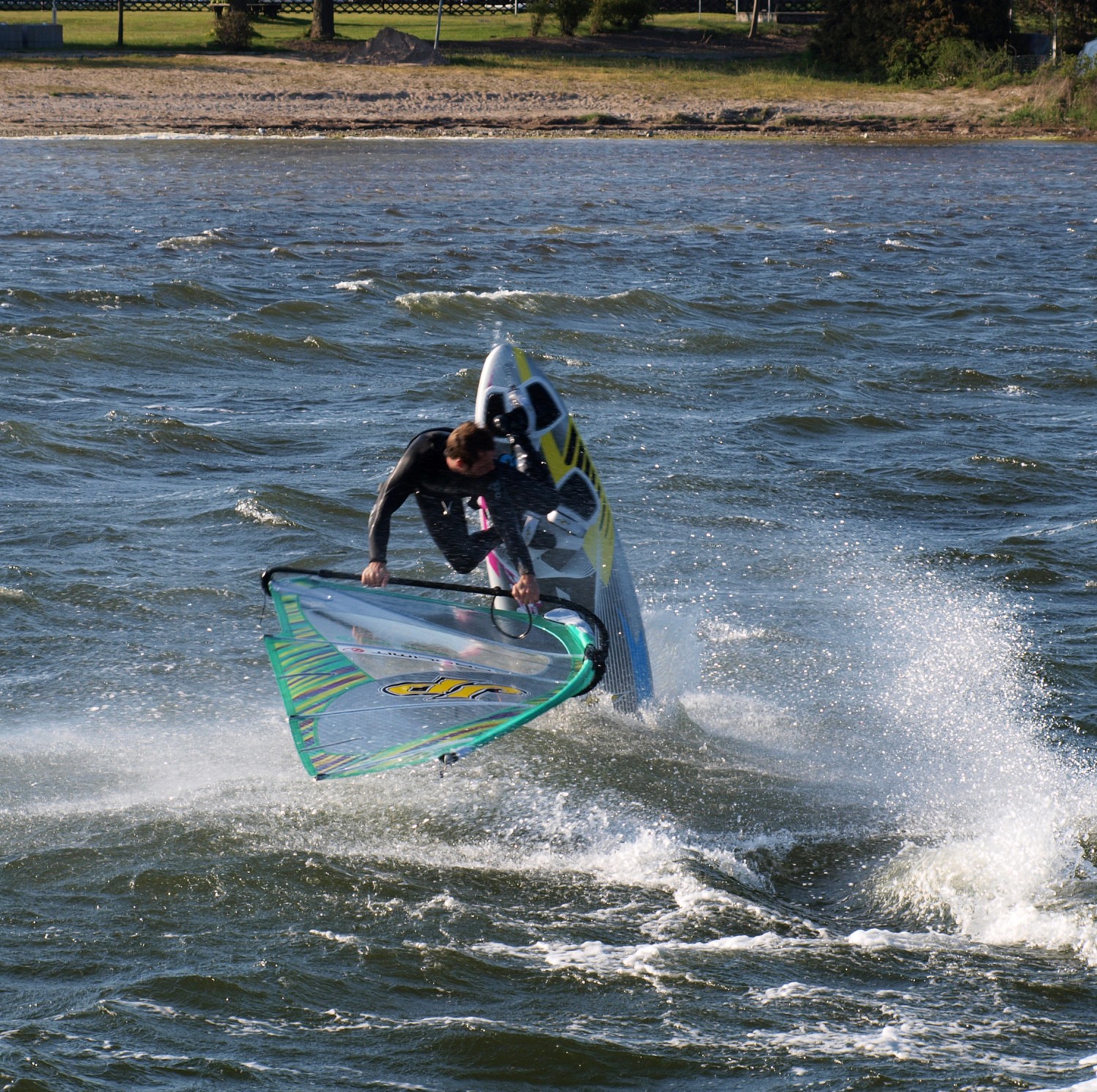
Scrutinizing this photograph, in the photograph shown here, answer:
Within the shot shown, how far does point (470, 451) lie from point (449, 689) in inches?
49.2

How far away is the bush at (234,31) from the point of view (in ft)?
173

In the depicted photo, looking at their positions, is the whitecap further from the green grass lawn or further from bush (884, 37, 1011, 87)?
bush (884, 37, 1011, 87)

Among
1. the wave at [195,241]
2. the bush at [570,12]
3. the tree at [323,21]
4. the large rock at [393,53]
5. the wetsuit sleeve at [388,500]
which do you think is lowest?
the wetsuit sleeve at [388,500]

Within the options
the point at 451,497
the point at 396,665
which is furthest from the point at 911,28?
the point at 396,665

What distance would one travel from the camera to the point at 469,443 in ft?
22.9

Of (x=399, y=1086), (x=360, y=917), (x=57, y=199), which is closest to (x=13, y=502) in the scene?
(x=360, y=917)

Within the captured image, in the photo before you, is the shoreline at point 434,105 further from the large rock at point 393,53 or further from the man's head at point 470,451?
the man's head at point 470,451

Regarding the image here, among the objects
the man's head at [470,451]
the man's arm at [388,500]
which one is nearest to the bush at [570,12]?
the man's arm at [388,500]

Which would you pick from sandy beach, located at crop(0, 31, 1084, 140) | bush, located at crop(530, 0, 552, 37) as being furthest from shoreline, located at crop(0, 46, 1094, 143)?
bush, located at crop(530, 0, 552, 37)

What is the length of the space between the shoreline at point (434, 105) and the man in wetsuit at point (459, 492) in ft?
123

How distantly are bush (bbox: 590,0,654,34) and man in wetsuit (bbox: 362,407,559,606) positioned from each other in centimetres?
5572

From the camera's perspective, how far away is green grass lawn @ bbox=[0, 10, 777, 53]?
178 feet

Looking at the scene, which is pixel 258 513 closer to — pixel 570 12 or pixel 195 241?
pixel 195 241

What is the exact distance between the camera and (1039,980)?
6.16 meters
